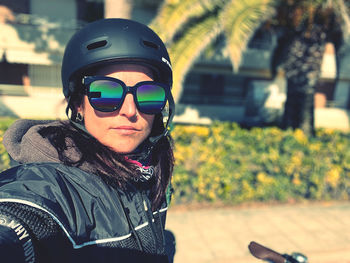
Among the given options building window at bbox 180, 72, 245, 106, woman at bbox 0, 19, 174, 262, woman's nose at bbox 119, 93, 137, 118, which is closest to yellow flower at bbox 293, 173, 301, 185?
woman at bbox 0, 19, 174, 262

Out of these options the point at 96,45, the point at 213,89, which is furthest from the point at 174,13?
the point at 213,89

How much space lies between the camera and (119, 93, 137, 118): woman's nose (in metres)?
1.21

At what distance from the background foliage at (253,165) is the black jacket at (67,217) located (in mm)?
3020

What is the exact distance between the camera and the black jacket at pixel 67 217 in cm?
83

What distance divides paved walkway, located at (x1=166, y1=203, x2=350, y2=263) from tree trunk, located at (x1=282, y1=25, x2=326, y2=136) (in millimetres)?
1748

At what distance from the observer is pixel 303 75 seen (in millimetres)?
5406

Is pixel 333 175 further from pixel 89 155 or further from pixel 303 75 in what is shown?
pixel 89 155

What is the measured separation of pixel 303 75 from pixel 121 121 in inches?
207

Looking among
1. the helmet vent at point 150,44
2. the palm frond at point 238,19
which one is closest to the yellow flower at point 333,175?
the palm frond at point 238,19

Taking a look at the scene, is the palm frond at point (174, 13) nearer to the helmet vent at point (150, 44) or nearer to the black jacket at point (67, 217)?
the helmet vent at point (150, 44)

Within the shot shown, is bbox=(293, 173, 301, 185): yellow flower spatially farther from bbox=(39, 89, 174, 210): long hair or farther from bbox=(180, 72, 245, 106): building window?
bbox=(180, 72, 245, 106): building window

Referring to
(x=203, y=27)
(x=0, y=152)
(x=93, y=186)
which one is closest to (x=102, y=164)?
(x=93, y=186)

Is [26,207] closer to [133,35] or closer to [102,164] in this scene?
[102,164]

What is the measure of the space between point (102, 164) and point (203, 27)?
425cm
